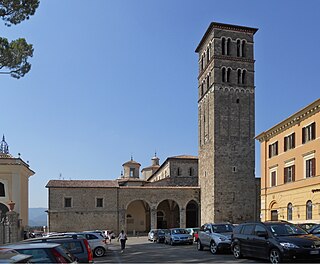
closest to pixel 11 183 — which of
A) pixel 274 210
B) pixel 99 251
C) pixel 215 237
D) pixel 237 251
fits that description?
pixel 99 251

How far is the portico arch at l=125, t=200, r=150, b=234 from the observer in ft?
192

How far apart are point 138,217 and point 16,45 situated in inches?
1665

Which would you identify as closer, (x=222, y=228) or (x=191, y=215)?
(x=222, y=228)

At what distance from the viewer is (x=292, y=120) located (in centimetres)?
2941

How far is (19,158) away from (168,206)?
85.4ft

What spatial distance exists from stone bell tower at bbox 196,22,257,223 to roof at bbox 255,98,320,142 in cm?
1238

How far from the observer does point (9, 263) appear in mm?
5676

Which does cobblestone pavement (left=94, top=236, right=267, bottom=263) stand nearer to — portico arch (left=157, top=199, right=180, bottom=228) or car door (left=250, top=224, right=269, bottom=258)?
car door (left=250, top=224, right=269, bottom=258)

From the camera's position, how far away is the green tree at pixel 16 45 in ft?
64.5

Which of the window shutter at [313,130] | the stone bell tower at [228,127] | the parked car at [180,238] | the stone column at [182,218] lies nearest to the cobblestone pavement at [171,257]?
the parked car at [180,238]

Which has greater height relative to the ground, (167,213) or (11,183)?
(11,183)

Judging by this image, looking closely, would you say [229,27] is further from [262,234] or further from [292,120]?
[262,234]

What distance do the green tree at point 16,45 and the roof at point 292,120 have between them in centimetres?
1697

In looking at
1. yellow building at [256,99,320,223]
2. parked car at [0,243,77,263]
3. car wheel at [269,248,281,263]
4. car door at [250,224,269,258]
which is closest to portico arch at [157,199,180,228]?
yellow building at [256,99,320,223]
